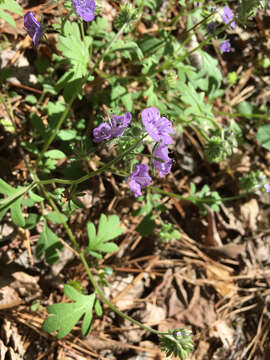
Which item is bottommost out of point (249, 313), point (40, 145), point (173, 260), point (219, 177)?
point (249, 313)

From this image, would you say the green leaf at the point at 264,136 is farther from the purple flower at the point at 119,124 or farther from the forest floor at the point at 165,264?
the purple flower at the point at 119,124

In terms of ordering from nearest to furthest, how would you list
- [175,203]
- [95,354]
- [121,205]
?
[95,354] < [121,205] < [175,203]

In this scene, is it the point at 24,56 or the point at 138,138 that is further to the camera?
the point at 24,56

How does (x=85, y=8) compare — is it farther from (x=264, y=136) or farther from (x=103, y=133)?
(x=264, y=136)

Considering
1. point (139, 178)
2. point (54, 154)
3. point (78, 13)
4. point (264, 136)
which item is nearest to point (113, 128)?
point (139, 178)

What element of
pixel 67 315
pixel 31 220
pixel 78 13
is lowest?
pixel 67 315

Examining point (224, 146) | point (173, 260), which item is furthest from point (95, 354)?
point (224, 146)

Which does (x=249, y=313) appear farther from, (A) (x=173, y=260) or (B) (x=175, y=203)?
(B) (x=175, y=203)

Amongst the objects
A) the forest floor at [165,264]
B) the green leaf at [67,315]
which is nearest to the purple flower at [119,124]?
the forest floor at [165,264]
